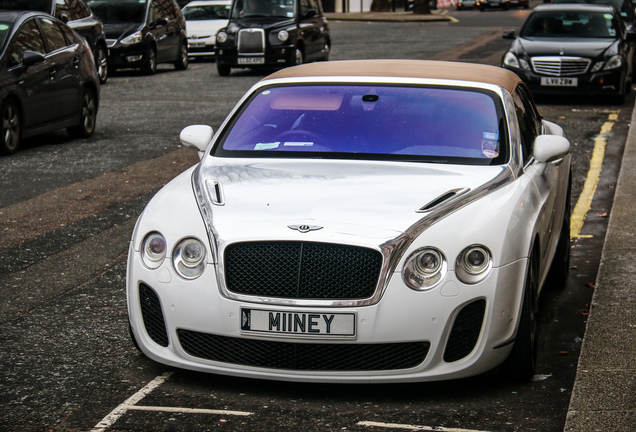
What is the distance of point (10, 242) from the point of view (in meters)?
8.13

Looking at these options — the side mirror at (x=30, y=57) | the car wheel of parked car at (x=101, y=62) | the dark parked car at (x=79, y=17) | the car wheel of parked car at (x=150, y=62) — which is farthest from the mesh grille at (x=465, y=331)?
the car wheel of parked car at (x=150, y=62)

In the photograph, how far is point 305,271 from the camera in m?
4.71

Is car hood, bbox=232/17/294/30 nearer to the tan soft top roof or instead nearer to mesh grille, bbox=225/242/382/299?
the tan soft top roof

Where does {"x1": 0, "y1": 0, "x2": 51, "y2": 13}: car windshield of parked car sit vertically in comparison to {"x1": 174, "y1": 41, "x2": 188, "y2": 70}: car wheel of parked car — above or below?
above

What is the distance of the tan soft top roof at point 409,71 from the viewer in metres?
6.37

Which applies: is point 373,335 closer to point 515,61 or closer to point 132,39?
point 515,61

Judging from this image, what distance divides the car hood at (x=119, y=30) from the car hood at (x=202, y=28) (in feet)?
14.9

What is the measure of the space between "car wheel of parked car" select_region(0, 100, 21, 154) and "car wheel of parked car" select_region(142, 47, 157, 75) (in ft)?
35.5

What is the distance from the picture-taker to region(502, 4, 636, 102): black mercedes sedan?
57.8 feet

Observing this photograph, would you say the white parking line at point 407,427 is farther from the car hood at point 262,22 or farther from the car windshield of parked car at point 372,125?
the car hood at point 262,22

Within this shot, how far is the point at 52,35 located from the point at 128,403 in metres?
9.85

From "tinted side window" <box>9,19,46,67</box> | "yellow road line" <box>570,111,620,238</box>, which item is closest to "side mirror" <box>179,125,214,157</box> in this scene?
"yellow road line" <box>570,111,620,238</box>

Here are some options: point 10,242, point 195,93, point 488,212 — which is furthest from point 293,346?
point 195,93

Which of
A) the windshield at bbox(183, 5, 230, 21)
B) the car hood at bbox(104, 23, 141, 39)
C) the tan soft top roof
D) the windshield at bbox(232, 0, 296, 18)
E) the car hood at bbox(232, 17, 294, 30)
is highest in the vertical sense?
the tan soft top roof
